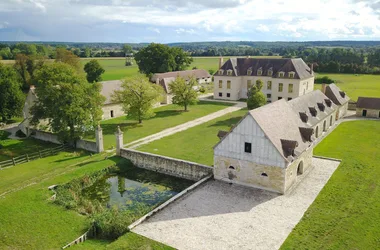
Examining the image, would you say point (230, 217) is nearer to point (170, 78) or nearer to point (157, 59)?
point (170, 78)

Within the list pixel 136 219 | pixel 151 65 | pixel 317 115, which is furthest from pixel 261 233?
pixel 151 65

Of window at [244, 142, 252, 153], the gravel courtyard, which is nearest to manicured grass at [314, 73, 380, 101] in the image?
window at [244, 142, 252, 153]

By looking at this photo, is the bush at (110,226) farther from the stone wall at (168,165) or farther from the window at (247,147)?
the window at (247,147)

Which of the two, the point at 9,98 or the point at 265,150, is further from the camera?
the point at 9,98

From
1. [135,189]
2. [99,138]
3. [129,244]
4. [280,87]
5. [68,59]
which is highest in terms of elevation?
[68,59]

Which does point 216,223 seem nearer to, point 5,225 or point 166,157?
point 166,157

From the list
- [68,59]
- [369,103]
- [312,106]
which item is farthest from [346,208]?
[68,59]

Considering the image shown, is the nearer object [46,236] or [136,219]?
[46,236]
